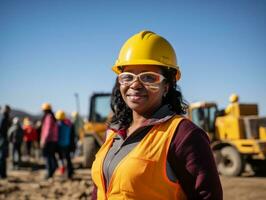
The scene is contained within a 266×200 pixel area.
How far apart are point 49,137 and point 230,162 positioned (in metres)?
5.20

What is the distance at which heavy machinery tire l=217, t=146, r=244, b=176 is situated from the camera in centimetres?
996

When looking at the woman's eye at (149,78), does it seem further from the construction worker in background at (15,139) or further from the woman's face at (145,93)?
the construction worker in background at (15,139)

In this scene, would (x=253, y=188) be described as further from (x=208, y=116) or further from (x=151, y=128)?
(x=151, y=128)

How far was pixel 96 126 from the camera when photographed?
11023 millimetres

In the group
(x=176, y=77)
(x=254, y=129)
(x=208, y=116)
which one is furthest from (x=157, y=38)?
(x=208, y=116)

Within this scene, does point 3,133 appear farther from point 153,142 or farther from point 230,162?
point 153,142

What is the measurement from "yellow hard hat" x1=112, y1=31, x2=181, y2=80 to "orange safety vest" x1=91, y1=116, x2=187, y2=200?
15.6 inches

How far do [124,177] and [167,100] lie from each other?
0.60 metres

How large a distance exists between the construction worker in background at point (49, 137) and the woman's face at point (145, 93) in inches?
289

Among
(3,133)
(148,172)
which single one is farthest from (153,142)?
(3,133)

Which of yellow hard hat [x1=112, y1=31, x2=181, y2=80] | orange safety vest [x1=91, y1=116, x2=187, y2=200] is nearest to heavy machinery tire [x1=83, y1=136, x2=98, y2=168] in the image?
yellow hard hat [x1=112, y1=31, x2=181, y2=80]

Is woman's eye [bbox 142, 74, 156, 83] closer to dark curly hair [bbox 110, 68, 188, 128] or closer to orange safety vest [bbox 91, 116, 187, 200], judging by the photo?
dark curly hair [bbox 110, 68, 188, 128]

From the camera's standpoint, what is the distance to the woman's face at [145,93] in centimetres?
199

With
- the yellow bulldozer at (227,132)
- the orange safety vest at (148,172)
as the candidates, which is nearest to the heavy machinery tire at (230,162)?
the yellow bulldozer at (227,132)
